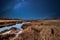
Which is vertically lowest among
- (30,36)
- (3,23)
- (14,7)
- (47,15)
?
(30,36)

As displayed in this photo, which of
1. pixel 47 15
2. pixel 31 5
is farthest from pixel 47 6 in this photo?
pixel 31 5

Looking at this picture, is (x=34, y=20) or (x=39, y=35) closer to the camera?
(x=39, y=35)

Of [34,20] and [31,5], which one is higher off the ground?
[31,5]

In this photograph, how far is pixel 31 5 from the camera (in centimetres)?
193

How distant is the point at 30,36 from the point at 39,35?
12 centimetres

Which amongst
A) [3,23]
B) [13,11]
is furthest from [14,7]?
[3,23]

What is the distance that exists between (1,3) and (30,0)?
53 cm

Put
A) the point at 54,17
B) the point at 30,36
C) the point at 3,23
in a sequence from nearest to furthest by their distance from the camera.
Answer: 1. the point at 30,36
2. the point at 3,23
3. the point at 54,17

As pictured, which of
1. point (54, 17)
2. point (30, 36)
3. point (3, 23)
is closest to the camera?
point (30, 36)

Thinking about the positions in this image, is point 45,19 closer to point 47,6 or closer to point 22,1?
point 47,6

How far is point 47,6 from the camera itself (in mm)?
1913

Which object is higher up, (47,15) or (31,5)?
(31,5)

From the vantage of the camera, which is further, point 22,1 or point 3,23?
point 22,1

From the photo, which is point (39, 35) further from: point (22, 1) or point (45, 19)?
point (22, 1)
